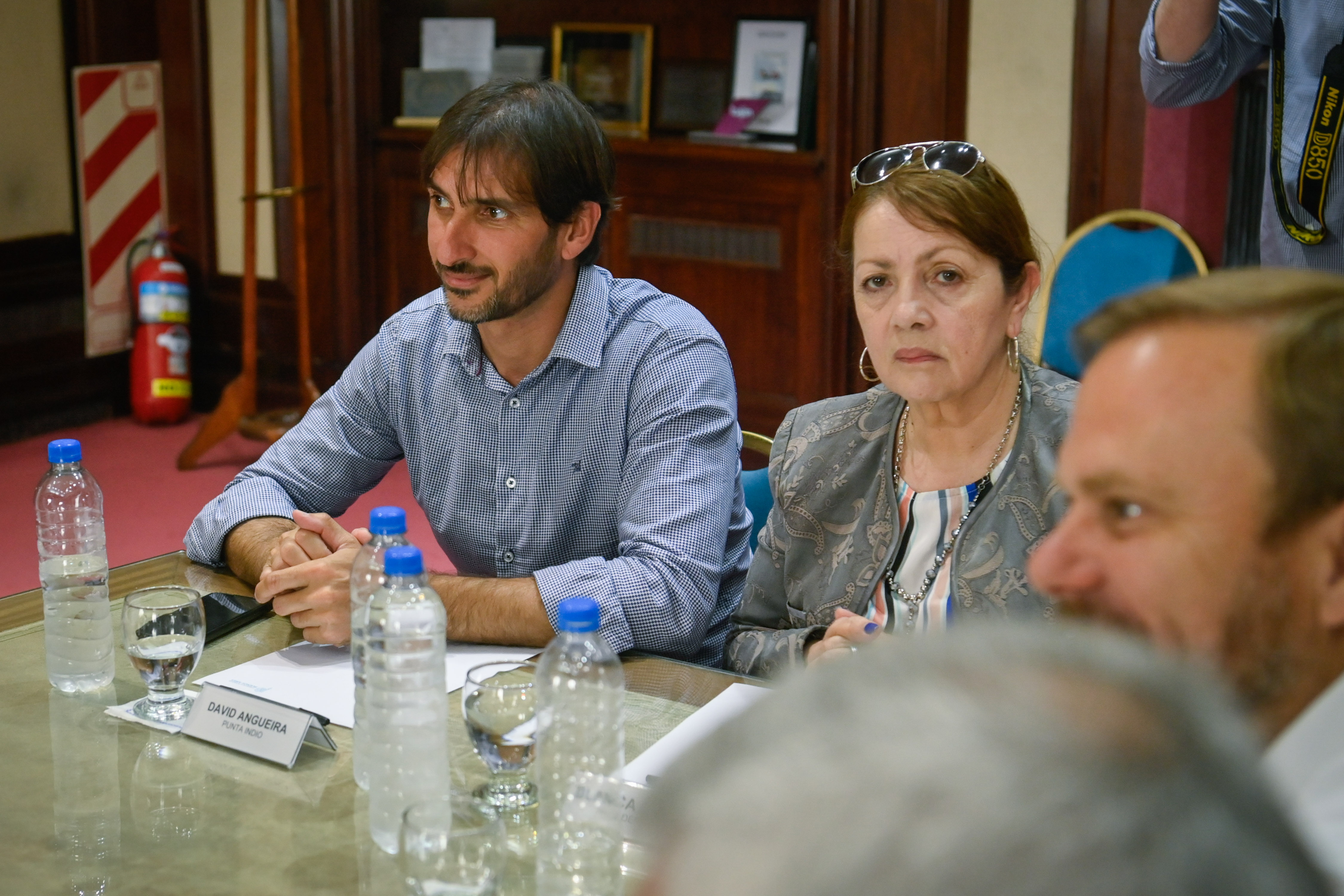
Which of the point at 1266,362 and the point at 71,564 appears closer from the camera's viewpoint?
the point at 1266,362

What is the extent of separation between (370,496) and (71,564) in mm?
2964

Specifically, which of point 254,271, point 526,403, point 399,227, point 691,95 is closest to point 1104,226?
point 691,95

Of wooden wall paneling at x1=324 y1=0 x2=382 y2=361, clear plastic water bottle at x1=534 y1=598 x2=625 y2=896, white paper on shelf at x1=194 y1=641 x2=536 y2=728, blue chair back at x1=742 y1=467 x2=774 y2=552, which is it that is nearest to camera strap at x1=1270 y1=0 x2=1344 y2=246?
blue chair back at x1=742 y1=467 x2=774 y2=552

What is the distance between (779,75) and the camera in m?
4.59

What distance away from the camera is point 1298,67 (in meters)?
2.37

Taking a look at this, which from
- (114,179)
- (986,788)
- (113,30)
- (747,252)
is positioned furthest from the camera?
(114,179)

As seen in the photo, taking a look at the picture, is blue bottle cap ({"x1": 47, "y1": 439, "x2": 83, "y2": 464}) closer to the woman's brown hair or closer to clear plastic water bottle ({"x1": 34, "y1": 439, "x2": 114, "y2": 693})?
clear plastic water bottle ({"x1": 34, "y1": 439, "x2": 114, "y2": 693})

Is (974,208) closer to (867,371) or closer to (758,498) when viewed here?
(867,371)

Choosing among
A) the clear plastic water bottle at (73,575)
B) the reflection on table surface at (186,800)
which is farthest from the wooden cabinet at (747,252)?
the reflection on table surface at (186,800)

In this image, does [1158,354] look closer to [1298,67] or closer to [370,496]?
[1298,67]

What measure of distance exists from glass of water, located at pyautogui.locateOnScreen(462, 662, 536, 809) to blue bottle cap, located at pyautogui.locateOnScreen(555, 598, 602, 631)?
0.49 feet

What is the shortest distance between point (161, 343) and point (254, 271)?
63cm

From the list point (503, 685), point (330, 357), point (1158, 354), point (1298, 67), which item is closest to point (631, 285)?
point (503, 685)

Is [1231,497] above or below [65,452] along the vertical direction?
above
